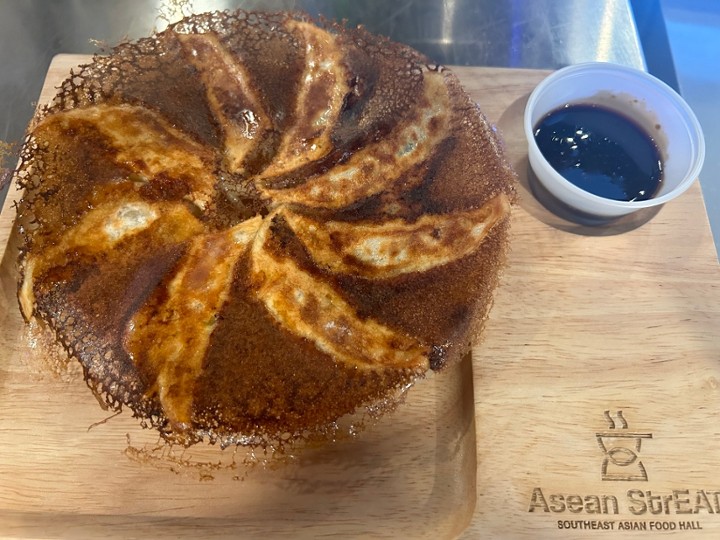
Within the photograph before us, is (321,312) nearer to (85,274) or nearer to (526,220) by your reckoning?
(85,274)

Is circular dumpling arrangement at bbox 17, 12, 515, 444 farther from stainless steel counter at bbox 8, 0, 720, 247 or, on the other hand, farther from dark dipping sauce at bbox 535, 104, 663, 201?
stainless steel counter at bbox 8, 0, 720, 247

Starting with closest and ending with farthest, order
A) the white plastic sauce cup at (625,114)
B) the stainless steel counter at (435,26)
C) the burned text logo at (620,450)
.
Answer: the burned text logo at (620,450) < the white plastic sauce cup at (625,114) < the stainless steel counter at (435,26)

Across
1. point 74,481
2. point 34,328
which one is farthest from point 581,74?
point 74,481

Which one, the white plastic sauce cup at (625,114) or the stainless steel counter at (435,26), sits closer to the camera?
the white plastic sauce cup at (625,114)

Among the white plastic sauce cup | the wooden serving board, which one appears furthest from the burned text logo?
Answer: the white plastic sauce cup

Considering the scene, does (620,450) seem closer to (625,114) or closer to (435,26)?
(625,114)

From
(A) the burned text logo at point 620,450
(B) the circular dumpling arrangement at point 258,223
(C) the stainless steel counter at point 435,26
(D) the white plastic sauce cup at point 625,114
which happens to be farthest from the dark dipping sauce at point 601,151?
(C) the stainless steel counter at point 435,26

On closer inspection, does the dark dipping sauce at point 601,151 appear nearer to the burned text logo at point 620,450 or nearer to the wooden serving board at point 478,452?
A: the wooden serving board at point 478,452
